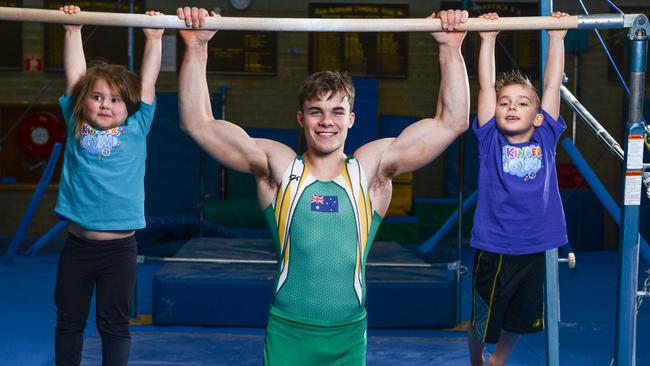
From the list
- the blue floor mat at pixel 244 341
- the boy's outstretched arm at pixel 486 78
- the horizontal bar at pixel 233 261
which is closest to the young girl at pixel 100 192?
the blue floor mat at pixel 244 341

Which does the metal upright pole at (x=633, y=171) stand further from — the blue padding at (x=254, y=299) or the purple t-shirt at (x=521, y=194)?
the blue padding at (x=254, y=299)

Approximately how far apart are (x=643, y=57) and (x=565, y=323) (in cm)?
317

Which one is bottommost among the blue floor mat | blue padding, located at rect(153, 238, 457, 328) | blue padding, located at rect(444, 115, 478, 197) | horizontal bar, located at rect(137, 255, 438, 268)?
the blue floor mat

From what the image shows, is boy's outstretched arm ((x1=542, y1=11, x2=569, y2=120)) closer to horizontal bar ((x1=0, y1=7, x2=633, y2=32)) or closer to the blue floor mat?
horizontal bar ((x1=0, y1=7, x2=633, y2=32))

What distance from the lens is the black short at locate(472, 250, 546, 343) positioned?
384cm

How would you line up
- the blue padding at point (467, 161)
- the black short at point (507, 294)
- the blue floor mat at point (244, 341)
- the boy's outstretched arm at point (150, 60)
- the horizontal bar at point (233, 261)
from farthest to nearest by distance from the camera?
1. the blue padding at point (467, 161)
2. the horizontal bar at point (233, 261)
3. the blue floor mat at point (244, 341)
4. the black short at point (507, 294)
5. the boy's outstretched arm at point (150, 60)

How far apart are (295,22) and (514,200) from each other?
1356mm

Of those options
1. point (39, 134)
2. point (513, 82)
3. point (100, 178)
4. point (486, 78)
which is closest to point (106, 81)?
point (100, 178)

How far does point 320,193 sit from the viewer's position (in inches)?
110

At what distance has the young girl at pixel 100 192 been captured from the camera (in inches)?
135

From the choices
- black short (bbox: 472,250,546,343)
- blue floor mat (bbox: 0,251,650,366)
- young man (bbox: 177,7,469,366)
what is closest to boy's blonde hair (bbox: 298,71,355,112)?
young man (bbox: 177,7,469,366)

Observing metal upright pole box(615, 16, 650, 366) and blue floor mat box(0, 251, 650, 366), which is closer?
metal upright pole box(615, 16, 650, 366)

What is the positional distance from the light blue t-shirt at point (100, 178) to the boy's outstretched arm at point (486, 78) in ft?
4.87

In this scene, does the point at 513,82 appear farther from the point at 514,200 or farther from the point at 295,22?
the point at 295,22
